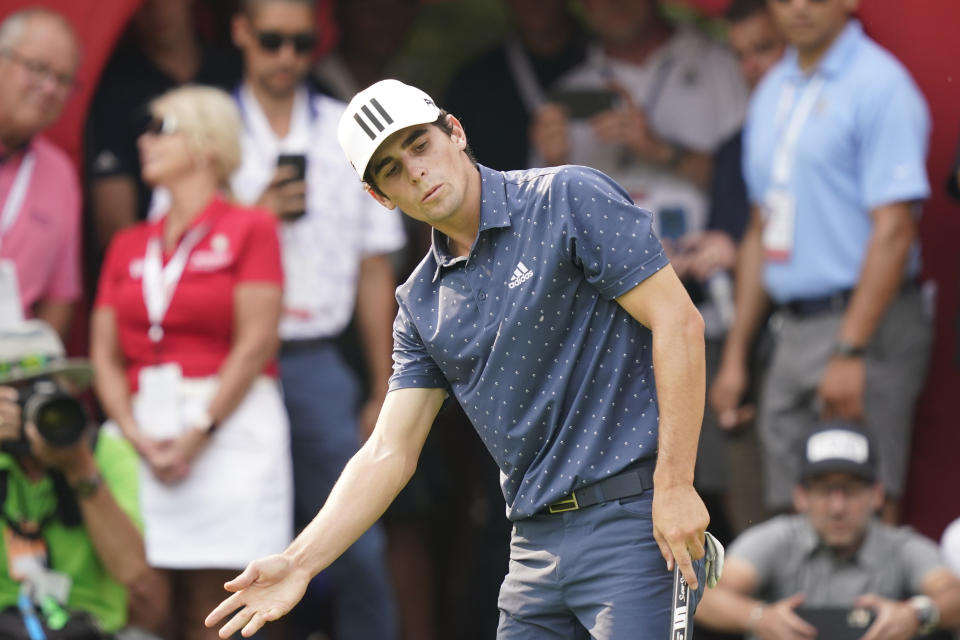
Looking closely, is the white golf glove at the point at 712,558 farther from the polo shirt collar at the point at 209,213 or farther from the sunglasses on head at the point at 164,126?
the sunglasses on head at the point at 164,126

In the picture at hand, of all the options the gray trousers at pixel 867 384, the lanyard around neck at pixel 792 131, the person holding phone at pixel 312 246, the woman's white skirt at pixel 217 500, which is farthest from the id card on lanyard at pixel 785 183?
the woman's white skirt at pixel 217 500

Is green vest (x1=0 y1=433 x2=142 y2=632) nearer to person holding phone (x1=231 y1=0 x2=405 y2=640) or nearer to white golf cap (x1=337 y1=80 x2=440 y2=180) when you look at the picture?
person holding phone (x1=231 y1=0 x2=405 y2=640)

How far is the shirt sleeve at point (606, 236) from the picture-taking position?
10.9ft

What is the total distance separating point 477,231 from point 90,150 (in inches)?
129

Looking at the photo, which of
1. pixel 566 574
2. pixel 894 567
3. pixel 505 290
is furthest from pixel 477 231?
pixel 894 567

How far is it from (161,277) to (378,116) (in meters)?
2.20

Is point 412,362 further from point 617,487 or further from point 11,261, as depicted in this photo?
point 11,261

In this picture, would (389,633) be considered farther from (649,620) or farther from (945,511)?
(649,620)

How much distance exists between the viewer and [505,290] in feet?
11.3

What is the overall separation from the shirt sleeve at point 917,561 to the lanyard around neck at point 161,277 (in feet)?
8.39

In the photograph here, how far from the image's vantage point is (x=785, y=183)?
18.2 feet

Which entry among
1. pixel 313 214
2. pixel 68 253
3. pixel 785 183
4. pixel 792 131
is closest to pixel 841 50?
pixel 792 131

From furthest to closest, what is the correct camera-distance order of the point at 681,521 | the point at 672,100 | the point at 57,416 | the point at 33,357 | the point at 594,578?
the point at 672,100
the point at 33,357
the point at 57,416
the point at 594,578
the point at 681,521

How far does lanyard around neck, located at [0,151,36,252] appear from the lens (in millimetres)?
5688
